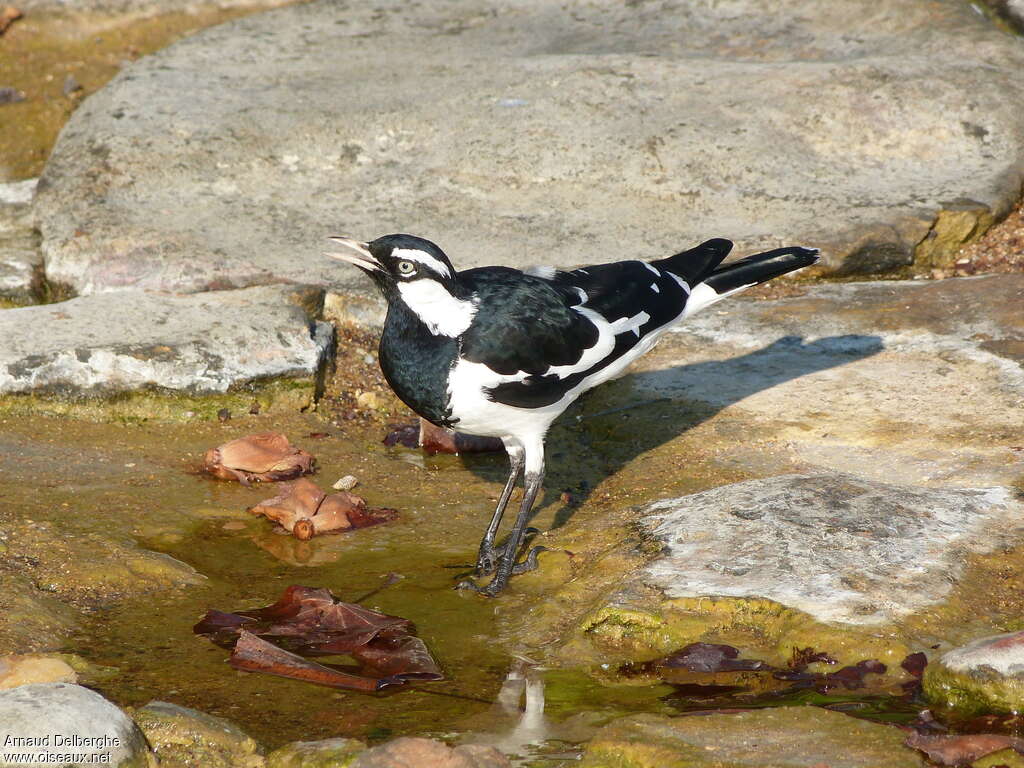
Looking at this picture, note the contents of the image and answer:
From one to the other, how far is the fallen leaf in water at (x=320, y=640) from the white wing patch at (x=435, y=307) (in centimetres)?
97

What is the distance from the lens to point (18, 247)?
6.58m

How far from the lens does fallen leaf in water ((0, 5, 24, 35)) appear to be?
9867mm

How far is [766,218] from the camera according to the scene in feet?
21.5

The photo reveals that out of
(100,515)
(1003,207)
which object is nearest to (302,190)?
(100,515)

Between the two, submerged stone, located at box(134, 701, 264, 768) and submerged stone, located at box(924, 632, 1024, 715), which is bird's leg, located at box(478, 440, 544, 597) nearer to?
submerged stone, located at box(134, 701, 264, 768)

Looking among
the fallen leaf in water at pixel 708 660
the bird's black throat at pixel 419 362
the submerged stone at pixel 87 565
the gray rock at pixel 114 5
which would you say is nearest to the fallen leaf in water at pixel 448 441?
the bird's black throat at pixel 419 362

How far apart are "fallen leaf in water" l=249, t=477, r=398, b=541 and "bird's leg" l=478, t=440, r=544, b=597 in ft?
1.61

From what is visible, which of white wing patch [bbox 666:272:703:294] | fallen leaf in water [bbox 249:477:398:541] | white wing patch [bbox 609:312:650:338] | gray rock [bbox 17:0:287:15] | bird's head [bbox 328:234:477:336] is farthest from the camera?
gray rock [bbox 17:0:287:15]

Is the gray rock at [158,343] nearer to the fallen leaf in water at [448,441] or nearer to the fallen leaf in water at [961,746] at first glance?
the fallen leaf in water at [448,441]

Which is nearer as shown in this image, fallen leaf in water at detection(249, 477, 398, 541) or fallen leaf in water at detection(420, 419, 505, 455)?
fallen leaf in water at detection(249, 477, 398, 541)

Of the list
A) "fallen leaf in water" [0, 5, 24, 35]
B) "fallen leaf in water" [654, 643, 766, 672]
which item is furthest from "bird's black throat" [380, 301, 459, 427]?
"fallen leaf in water" [0, 5, 24, 35]

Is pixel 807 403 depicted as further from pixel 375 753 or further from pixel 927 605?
pixel 375 753

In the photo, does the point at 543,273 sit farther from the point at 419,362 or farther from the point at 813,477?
the point at 813,477

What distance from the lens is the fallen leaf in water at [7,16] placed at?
9.87m
